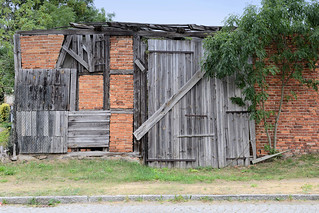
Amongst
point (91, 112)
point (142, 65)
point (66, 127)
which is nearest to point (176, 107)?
point (142, 65)

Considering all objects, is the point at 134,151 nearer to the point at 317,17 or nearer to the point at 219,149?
the point at 219,149

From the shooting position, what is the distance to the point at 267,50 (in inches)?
364

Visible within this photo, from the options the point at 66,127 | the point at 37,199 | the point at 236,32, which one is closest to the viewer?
the point at 37,199

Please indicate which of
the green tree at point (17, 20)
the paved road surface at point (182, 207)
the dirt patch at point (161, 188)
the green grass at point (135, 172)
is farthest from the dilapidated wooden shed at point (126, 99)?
the green tree at point (17, 20)

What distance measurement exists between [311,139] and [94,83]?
725 cm

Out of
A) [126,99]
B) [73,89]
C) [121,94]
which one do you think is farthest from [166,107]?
[73,89]

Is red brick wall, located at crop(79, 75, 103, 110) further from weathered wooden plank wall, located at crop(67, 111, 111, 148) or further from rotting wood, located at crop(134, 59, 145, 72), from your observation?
rotting wood, located at crop(134, 59, 145, 72)

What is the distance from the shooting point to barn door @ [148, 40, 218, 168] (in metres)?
9.03

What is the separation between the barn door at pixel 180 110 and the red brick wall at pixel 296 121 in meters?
1.84

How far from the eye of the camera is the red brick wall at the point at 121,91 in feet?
29.6

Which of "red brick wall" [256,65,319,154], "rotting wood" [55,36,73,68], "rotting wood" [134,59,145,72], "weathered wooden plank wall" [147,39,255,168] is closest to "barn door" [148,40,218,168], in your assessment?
"weathered wooden plank wall" [147,39,255,168]

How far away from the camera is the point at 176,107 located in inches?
358

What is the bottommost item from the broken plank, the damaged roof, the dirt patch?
the dirt patch

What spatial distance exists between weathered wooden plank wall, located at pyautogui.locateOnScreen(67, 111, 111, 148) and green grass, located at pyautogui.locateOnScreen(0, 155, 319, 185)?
60 centimetres
